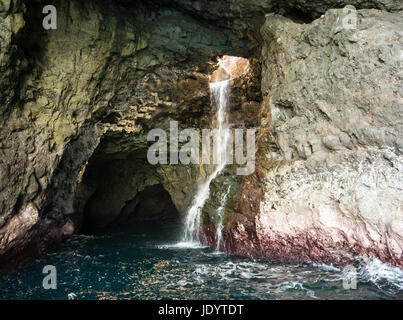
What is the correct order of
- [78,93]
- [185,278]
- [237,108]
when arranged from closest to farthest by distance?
[185,278]
[78,93]
[237,108]

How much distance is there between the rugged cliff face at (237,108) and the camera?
6.61 m

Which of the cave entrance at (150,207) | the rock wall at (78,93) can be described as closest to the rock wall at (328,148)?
the rock wall at (78,93)

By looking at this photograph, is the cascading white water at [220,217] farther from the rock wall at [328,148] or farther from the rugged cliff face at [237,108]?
the rock wall at [328,148]

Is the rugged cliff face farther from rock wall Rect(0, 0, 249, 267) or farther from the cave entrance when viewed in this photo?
the cave entrance

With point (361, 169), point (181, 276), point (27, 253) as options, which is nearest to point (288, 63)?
point (361, 169)

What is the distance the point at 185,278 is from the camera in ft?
22.3

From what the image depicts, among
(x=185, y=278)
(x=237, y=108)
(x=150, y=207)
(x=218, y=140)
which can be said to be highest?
(x=237, y=108)

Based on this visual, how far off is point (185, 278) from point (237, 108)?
6.26m

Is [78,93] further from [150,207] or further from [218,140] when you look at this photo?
[150,207]

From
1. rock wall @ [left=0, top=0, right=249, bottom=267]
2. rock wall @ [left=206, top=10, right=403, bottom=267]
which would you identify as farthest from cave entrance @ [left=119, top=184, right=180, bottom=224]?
rock wall @ [left=206, top=10, right=403, bottom=267]

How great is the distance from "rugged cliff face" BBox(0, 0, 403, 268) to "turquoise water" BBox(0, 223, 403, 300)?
51 cm

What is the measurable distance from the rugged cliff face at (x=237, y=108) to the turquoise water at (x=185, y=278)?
51 centimetres

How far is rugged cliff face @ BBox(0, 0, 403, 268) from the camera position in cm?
661

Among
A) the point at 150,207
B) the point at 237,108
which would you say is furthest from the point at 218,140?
the point at 150,207
